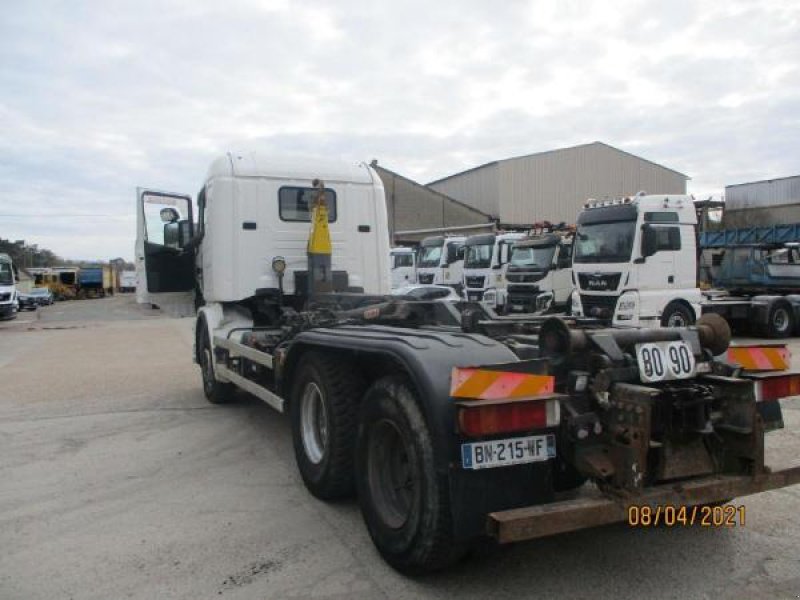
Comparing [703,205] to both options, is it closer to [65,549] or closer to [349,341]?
[349,341]

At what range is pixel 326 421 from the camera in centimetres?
451

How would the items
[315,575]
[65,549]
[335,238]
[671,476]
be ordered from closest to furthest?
[671,476] < [315,575] < [65,549] < [335,238]

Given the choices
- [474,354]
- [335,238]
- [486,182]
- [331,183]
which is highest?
[486,182]

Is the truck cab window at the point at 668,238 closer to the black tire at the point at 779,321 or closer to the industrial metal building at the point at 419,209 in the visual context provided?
the black tire at the point at 779,321

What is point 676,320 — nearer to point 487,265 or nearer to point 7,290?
point 487,265

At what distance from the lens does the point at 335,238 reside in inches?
313

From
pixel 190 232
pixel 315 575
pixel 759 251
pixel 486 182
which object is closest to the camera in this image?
pixel 315 575

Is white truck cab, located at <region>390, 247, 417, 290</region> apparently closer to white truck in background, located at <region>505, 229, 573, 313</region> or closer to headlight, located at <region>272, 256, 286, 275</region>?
white truck in background, located at <region>505, 229, 573, 313</region>

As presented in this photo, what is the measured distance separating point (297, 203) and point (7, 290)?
26258 millimetres

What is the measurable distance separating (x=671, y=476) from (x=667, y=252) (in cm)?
1034

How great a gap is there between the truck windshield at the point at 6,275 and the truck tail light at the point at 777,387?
105 ft

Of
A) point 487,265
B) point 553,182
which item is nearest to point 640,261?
point 487,265

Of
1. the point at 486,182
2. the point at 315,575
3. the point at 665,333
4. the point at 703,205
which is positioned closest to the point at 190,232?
the point at 315,575

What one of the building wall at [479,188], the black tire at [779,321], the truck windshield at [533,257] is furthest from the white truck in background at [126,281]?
the black tire at [779,321]
